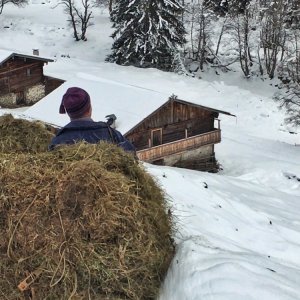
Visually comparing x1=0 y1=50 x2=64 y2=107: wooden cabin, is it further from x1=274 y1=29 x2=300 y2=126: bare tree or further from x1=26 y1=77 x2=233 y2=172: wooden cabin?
x1=274 y1=29 x2=300 y2=126: bare tree

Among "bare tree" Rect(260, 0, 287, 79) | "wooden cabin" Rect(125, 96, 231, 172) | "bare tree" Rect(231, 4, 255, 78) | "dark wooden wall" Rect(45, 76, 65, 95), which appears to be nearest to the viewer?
"wooden cabin" Rect(125, 96, 231, 172)

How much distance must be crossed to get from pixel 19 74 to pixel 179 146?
1533 centimetres

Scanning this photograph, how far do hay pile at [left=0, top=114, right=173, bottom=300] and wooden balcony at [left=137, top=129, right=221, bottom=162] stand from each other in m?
17.7

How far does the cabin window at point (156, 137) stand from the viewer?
74.6 feet

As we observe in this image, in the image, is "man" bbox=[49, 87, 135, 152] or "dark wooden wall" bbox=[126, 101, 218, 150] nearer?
"man" bbox=[49, 87, 135, 152]

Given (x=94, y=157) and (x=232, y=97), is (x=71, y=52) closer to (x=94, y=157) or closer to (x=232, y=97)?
(x=232, y=97)

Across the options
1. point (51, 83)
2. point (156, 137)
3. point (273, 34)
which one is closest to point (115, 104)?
point (156, 137)

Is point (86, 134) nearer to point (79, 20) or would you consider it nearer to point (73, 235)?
point (73, 235)

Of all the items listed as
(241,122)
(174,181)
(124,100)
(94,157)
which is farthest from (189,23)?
(94,157)

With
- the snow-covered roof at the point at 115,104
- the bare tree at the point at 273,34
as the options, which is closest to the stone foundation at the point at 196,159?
the snow-covered roof at the point at 115,104

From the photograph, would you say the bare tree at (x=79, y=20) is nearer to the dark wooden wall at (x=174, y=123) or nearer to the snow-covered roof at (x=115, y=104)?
the snow-covered roof at (x=115, y=104)

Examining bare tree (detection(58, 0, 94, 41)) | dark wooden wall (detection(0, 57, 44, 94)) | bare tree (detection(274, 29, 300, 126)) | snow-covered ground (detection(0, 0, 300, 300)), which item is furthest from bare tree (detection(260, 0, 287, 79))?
dark wooden wall (detection(0, 57, 44, 94))

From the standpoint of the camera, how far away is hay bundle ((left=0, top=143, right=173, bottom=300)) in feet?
10.7

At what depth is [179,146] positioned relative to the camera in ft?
76.7
